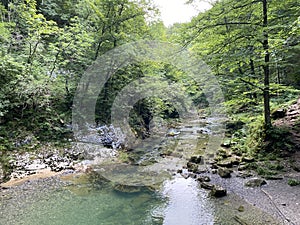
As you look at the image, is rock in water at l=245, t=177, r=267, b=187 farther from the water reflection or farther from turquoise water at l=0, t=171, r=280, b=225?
the water reflection

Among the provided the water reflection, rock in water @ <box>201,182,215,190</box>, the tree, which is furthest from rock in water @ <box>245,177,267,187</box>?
the tree

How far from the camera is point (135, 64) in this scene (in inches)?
476

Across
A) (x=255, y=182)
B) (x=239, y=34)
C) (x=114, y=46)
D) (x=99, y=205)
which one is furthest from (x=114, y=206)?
(x=114, y=46)

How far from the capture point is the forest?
685cm

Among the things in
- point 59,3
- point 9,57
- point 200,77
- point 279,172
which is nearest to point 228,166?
point 279,172

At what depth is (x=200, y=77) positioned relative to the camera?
909 centimetres

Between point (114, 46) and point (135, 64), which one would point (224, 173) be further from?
point (114, 46)

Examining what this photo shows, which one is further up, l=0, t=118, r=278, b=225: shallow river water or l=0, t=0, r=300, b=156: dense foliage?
l=0, t=0, r=300, b=156: dense foliage

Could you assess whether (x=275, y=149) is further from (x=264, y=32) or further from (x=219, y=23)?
(x=219, y=23)

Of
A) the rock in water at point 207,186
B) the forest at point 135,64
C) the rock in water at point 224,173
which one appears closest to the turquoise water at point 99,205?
the rock in water at point 207,186

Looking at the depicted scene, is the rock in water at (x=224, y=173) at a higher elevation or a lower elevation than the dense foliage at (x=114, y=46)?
lower

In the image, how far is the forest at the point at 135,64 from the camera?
685 cm

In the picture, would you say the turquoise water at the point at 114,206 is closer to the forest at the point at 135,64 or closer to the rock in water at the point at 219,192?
the rock in water at the point at 219,192

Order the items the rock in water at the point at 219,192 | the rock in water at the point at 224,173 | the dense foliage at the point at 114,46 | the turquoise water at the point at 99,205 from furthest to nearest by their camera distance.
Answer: the dense foliage at the point at 114,46 → the rock in water at the point at 224,173 → the rock in water at the point at 219,192 → the turquoise water at the point at 99,205
